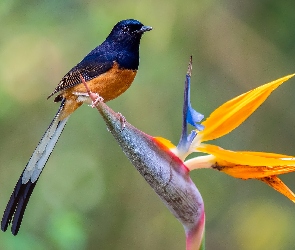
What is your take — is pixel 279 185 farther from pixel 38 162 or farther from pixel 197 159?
pixel 38 162

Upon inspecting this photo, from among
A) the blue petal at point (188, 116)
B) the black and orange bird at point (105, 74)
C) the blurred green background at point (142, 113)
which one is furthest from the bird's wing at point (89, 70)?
the blurred green background at point (142, 113)

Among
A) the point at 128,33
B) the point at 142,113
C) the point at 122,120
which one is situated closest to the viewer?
the point at 122,120

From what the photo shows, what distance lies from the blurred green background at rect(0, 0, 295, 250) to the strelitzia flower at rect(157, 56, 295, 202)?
680 millimetres

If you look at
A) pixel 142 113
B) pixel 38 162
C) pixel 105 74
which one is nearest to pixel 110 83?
pixel 105 74

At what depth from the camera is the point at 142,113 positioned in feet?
4.19

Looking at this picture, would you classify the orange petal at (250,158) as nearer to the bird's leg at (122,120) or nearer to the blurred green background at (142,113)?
the bird's leg at (122,120)

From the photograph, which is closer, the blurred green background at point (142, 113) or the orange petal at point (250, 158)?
the orange petal at point (250, 158)

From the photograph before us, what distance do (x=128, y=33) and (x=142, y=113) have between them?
74cm

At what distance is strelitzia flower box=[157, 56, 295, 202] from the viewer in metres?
0.45

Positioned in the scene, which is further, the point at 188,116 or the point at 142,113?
the point at 142,113

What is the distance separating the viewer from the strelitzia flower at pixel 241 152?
45cm

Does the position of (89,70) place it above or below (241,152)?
above

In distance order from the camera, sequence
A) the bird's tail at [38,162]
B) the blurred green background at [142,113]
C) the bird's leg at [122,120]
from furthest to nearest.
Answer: the blurred green background at [142,113] → the bird's tail at [38,162] → the bird's leg at [122,120]

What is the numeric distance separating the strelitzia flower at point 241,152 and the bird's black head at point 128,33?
0.31 feet
